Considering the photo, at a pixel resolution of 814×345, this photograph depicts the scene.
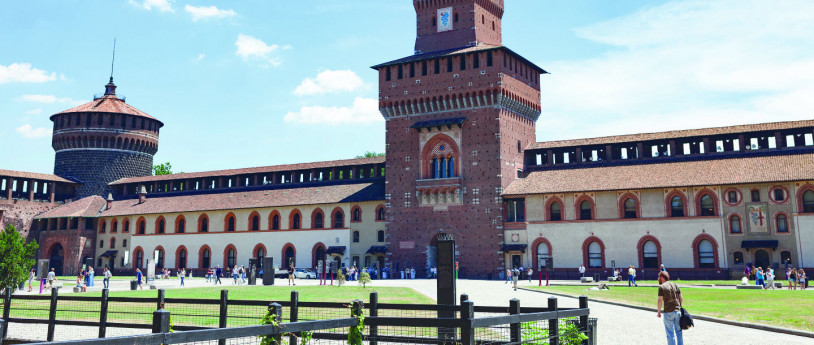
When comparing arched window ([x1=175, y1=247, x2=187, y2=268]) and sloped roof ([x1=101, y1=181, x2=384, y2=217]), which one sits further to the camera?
arched window ([x1=175, y1=247, x2=187, y2=268])

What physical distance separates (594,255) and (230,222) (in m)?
36.4

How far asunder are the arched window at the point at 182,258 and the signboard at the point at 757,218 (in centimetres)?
5271

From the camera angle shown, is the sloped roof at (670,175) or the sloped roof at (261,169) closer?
the sloped roof at (670,175)

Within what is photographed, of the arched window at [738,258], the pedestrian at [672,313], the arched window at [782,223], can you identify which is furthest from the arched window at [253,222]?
the pedestrian at [672,313]

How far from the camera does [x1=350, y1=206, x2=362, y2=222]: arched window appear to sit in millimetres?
61531

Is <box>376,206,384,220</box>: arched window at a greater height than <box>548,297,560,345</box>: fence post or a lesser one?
greater

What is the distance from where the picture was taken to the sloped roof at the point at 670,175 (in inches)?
1816

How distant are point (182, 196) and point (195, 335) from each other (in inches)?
2761

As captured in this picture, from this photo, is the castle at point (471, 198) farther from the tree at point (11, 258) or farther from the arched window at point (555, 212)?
the tree at point (11, 258)

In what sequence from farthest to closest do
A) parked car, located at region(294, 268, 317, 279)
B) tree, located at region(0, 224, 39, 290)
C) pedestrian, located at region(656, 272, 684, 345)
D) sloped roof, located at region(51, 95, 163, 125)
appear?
1. sloped roof, located at region(51, 95, 163, 125)
2. parked car, located at region(294, 268, 317, 279)
3. tree, located at region(0, 224, 39, 290)
4. pedestrian, located at region(656, 272, 684, 345)

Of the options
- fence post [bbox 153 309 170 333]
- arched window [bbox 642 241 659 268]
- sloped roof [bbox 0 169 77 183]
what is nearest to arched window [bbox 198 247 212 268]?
sloped roof [bbox 0 169 77 183]

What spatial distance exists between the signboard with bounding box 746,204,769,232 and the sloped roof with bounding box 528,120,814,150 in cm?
653

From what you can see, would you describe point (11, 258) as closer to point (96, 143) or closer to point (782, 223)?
point (782, 223)

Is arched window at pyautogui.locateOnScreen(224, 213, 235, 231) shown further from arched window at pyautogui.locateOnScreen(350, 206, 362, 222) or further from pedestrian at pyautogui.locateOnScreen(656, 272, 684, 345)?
pedestrian at pyautogui.locateOnScreen(656, 272, 684, 345)
